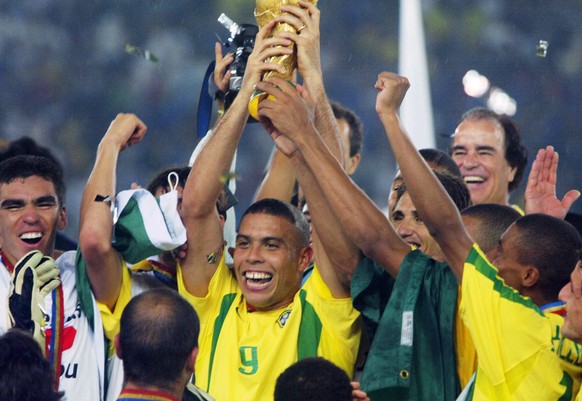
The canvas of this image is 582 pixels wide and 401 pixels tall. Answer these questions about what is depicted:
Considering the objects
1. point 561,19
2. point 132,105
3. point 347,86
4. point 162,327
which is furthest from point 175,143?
point 162,327

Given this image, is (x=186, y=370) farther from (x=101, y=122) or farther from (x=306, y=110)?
(x=101, y=122)

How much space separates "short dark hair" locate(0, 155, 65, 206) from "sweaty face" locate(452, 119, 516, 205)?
2.06 meters

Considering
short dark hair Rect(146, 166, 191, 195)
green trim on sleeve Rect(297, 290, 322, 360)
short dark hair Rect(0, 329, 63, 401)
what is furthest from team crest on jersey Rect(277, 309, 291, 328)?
short dark hair Rect(0, 329, 63, 401)

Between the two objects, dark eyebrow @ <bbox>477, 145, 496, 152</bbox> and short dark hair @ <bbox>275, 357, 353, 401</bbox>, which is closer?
short dark hair @ <bbox>275, 357, 353, 401</bbox>

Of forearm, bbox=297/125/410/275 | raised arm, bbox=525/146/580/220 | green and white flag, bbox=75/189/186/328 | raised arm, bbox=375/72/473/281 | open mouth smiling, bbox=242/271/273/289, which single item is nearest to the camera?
raised arm, bbox=375/72/473/281

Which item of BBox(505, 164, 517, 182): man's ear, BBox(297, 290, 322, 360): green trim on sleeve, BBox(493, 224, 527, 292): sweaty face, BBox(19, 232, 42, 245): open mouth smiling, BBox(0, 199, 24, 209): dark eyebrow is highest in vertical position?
BBox(505, 164, 517, 182): man's ear

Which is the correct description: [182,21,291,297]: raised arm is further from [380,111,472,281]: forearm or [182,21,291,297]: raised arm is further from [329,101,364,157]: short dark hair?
[329,101,364,157]: short dark hair

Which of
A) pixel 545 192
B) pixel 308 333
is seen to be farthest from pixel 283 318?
pixel 545 192

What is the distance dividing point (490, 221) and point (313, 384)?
134 centimetres

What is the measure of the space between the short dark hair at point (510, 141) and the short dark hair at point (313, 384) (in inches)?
112

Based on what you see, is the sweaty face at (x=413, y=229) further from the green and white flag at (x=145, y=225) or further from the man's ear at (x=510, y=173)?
the man's ear at (x=510, y=173)

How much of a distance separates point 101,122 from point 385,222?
14.7ft

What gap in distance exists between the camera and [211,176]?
4590 millimetres

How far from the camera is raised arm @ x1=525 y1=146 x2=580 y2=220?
204 inches
